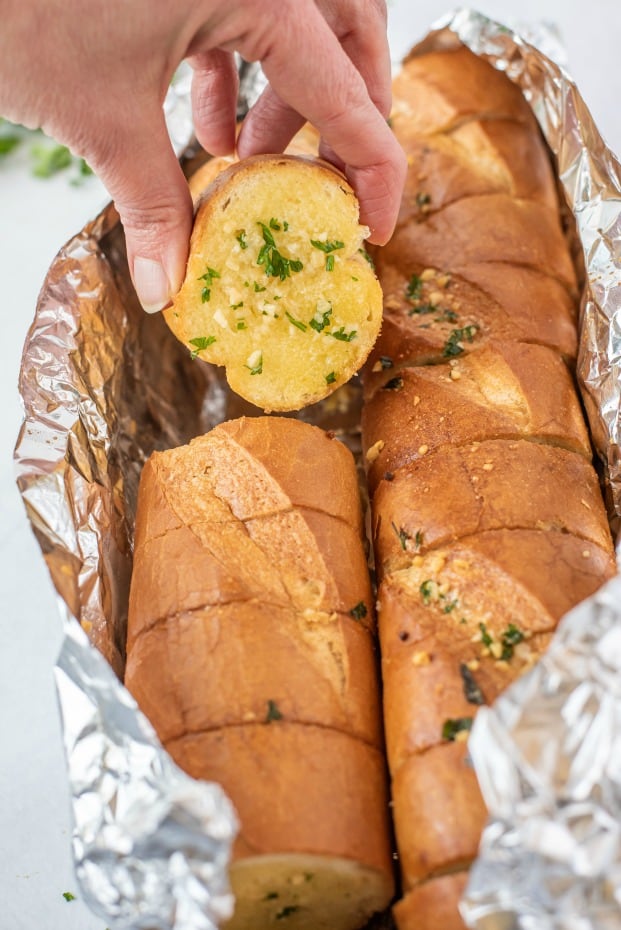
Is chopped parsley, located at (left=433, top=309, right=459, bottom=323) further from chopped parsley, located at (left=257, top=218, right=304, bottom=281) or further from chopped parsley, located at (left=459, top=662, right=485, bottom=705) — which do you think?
chopped parsley, located at (left=459, top=662, right=485, bottom=705)

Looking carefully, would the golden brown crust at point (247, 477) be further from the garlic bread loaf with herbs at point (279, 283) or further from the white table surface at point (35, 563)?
the white table surface at point (35, 563)

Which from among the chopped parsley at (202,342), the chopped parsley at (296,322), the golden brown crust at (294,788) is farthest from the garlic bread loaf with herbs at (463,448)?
the chopped parsley at (202,342)

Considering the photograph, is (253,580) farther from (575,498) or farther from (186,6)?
(186,6)

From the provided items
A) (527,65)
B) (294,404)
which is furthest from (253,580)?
(527,65)

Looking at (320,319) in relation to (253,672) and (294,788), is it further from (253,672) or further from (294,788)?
(294,788)

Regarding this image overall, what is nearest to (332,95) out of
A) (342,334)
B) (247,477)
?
→ (342,334)

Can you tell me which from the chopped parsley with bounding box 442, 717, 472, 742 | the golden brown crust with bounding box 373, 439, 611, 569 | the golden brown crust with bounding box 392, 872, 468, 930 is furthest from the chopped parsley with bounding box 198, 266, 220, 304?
the golden brown crust with bounding box 392, 872, 468, 930
